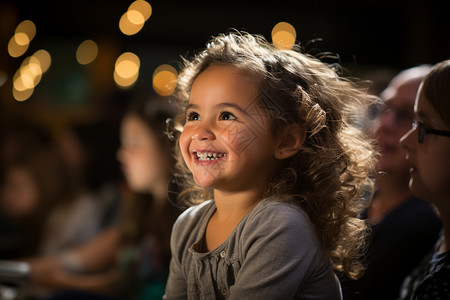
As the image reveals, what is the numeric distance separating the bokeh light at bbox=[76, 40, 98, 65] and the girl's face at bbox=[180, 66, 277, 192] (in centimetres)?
519

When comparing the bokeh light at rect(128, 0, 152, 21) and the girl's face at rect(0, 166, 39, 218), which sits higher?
the bokeh light at rect(128, 0, 152, 21)

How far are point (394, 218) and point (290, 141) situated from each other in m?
0.78

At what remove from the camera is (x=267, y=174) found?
1.01 metres

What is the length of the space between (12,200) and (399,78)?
2.44 metres

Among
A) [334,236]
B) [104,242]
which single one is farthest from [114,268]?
[334,236]

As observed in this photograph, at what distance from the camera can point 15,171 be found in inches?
120

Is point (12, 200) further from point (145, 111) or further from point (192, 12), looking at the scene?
point (192, 12)

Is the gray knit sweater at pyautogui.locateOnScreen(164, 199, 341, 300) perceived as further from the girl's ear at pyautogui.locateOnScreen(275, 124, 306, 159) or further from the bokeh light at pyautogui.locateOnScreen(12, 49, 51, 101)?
the bokeh light at pyautogui.locateOnScreen(12, 49, 51, 101)

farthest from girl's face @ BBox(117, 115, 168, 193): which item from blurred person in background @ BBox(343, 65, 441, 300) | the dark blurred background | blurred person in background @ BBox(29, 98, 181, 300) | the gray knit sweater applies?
the dark blurred background

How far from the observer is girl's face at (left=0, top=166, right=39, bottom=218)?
299cm

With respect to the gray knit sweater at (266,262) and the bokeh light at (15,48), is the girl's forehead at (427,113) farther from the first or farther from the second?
the bokeh light at (15,48)

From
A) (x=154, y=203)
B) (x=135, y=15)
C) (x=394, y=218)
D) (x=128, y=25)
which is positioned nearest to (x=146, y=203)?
(x=154, y=203)

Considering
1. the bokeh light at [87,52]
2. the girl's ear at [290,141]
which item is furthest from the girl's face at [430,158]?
the bokeh light at [87,52]

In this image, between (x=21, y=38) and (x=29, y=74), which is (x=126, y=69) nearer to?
(x=29, y=74)
